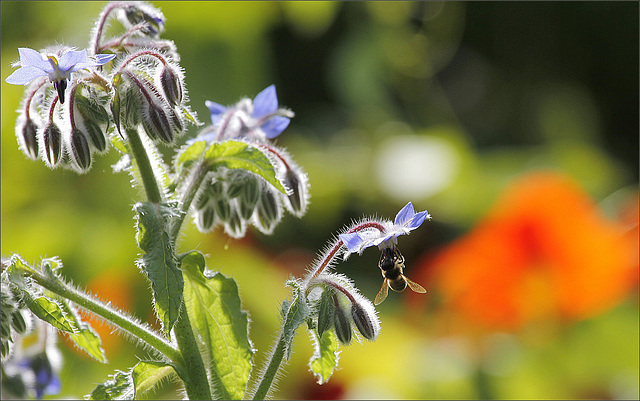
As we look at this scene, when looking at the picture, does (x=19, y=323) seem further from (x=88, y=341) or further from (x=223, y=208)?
→ (x=223, y=208)

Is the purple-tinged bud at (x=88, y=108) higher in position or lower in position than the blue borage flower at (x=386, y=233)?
lower

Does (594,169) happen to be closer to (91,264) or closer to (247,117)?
(91,264)

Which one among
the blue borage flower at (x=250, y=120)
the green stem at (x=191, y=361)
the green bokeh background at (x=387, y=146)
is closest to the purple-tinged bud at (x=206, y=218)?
the blue borage flower at (x=250, y=120)

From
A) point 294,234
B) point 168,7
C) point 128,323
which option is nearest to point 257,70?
point 168,7

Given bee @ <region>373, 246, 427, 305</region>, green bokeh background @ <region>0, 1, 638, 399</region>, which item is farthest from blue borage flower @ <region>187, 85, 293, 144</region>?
green bokeh background @ <region>0, 1, 638, 399</region>

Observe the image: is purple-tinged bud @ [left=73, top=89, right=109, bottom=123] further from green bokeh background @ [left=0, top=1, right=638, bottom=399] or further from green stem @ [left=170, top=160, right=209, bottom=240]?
green bokeh background @ [left=0, top=1, right=638, bottom=399]

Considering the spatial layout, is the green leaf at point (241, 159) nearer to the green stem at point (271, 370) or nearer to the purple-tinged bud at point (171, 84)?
the purple-tinged bud at point (171, 84)

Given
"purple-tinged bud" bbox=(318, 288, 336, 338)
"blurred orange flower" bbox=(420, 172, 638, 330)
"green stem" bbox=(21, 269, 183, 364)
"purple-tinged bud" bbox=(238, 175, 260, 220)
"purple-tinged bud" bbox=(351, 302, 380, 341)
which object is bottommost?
"green stem" bbox=(21, 269, 183, 364)
